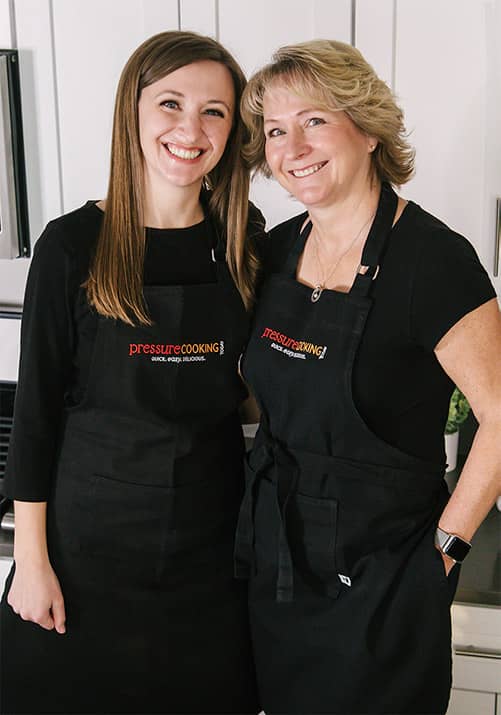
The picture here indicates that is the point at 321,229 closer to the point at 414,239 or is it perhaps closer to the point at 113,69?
the point at 414,239

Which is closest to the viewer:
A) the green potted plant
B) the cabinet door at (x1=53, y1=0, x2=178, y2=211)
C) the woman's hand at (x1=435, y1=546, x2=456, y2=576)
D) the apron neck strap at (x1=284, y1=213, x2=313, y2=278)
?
the woman's hand at (x1=435, y1=546, x2=456, y2=576)

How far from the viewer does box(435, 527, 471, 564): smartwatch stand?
1.38 m

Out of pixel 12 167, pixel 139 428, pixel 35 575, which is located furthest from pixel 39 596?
pixel 12 167

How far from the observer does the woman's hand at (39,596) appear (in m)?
1.47

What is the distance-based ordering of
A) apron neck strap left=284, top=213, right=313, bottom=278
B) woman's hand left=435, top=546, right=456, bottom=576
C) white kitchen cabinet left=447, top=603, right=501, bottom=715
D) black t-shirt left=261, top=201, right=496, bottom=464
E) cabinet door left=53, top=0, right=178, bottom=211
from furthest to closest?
cabinet door left=53, top=0, right=178, bottom=211
white kitchen cabinet left=447, top=603, right=501, bottom=715
apron neck strap left=284, top=213, right=313, bottom=278
woman's hand left=435, top=546, right=456, bottom=576
black t-shirt left=261, top=201, right=496, bottom=464

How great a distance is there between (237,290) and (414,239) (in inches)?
12.5

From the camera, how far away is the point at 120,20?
1.83 meters

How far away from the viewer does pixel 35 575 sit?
147 cm

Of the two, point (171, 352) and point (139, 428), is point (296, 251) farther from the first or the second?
point (139, 428)

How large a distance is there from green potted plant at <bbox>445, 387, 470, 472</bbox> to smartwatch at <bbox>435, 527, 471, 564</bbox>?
1.92 feet

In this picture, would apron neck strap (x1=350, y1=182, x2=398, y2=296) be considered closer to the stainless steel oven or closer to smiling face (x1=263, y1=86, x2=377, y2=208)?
smiling face (x1=263, y1=86, x2=377, y2=208)

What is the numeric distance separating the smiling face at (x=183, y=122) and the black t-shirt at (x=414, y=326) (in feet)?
1.06

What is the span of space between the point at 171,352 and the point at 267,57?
26.7 inches

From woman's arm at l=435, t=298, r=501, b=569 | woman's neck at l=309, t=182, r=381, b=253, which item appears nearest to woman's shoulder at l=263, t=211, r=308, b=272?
woman's neck at l=309, t=182, r=381, b=253
